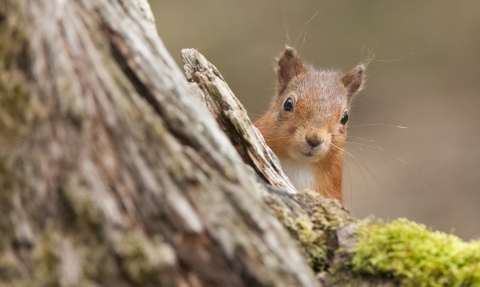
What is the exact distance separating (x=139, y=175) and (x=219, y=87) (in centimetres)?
127

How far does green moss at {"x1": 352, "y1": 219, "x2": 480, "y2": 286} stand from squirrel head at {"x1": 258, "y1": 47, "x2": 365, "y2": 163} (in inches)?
65.9

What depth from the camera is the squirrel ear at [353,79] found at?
12.6ft

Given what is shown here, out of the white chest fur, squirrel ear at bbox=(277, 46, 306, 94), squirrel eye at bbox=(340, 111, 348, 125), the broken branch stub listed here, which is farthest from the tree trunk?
squirrel ear at bbox=(277, 46, 306, 94)

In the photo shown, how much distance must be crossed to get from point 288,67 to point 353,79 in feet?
1.66

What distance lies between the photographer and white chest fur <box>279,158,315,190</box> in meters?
3.51

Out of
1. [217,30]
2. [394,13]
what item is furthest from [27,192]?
[394,13]

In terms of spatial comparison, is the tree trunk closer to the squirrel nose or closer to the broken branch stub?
the broken branch stub

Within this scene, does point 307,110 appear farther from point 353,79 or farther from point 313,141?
point 353,79

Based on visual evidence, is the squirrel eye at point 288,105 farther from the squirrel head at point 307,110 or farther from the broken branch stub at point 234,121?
Result: the broken branch stub at point 234,121

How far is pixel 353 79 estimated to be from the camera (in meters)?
3.85

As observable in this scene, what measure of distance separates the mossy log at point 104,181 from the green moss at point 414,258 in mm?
339

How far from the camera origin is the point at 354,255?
4.95ft

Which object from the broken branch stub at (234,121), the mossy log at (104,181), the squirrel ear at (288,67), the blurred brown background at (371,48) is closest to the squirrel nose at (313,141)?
the squirrel ear at (288,67)

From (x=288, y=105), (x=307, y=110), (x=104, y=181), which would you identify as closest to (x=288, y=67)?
(x=288, y=105)
